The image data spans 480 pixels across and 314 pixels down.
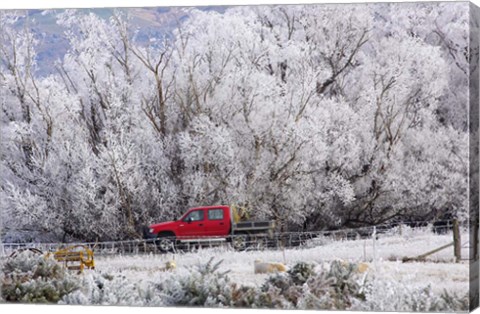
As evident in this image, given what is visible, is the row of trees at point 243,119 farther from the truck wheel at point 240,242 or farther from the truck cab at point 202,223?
the truck wheel at point 240,242

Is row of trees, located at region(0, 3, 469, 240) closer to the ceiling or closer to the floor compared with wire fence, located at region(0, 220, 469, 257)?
closer to the ceiling

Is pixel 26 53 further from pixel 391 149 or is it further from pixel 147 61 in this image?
pixel 391 149

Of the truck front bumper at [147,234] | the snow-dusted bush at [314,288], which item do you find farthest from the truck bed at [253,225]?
the truck front bumper at [147,234]

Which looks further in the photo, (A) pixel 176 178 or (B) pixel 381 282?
(A) pixel 176 178

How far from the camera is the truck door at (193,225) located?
19.6 m

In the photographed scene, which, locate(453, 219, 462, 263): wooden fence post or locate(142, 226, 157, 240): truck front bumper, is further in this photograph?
locate(142, 226, 157, 240): truck front bumper

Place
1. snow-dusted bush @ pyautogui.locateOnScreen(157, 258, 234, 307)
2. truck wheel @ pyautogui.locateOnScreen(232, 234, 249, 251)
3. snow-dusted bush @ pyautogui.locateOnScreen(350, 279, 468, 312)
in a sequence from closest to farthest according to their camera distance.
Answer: snow-dusted bush @ pyautogui.locateOnScreen(350, 279, 468, 312) < snow-dusted bush @ pyautogui.locateOnScreen(157, 258, 234, 307) < truck wheel @ pyautogui.locateOnScreen(232, 234, 249, 251)

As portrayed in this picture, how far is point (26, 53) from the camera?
67.2ft

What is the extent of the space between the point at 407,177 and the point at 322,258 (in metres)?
1.51

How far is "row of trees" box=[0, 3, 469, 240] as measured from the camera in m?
18.8

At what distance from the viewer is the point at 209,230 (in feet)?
64.1

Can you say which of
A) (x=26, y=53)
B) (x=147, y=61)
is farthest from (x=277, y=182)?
(x=26, y=53)

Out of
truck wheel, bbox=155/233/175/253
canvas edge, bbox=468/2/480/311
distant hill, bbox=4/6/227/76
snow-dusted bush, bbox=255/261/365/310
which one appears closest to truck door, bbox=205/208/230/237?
truck wheel, bbox=155/233/175/253

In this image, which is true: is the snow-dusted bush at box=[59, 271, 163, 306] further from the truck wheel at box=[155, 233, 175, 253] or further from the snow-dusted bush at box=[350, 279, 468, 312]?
the snow-dusted bush at box=[350, 279, 468, 312]
